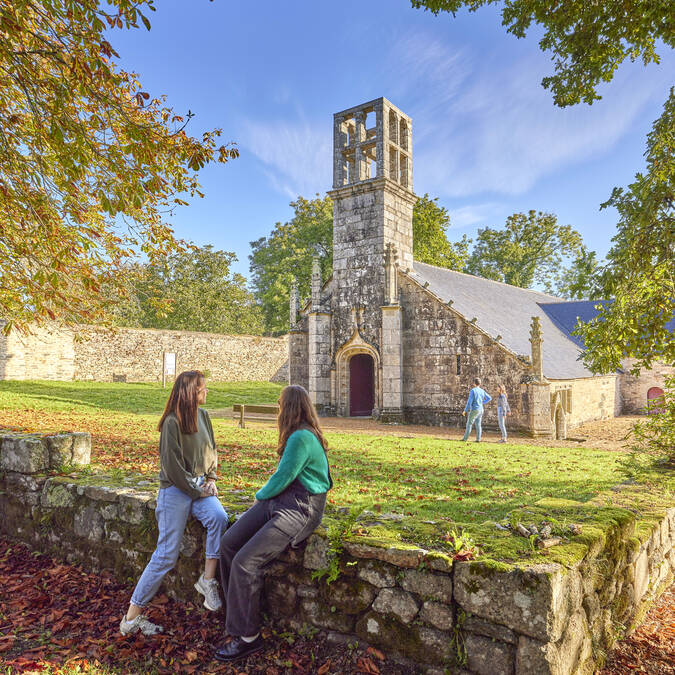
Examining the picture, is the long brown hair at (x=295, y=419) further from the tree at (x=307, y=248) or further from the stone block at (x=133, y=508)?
the tree at (x=307, y=248)

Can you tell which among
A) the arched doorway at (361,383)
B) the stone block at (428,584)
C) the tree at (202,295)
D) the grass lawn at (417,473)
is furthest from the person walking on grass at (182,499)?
the tree at (202,295)

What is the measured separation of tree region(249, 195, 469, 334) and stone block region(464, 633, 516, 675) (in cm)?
3104

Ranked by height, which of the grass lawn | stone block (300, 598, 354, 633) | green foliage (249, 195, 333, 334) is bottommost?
stone block (300, 598, 354, 633)

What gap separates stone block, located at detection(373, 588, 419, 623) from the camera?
316 centimetres

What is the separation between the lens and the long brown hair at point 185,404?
156 inches

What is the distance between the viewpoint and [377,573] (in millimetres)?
3273

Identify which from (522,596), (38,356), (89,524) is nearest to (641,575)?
(522,596)

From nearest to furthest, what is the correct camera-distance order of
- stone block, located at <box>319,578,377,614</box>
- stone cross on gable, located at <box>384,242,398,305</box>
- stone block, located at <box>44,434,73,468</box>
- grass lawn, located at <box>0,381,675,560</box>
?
stone block, located at <box>319,578,377,614</box> < grass lawn, located at <box>0,381,675,560</box> < stone block, located at <box>44,434,73,468</box> < stone cross on gable, located at <box>384,242,398,305</box>

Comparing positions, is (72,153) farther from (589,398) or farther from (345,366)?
(589,398)

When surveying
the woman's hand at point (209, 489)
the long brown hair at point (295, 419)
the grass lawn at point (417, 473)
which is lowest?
the grass lawn at point (417, 473)

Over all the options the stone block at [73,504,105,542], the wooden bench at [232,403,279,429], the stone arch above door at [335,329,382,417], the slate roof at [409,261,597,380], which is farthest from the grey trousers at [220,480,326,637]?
the stone arch above door at [335,329,382,417]

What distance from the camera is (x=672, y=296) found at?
641 cm

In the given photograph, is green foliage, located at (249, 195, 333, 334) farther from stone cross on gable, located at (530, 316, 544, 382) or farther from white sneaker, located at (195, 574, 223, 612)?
white sneaker, located at (195, 574, 223, 612)

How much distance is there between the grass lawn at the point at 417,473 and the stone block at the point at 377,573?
208 millimetres
